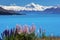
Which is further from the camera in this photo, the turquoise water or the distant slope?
the distant slope

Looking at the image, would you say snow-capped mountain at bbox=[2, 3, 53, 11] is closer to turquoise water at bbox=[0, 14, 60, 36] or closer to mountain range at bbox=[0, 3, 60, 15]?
mountain range at bbox=[0, 3, 60, 15]

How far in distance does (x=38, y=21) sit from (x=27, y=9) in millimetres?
336

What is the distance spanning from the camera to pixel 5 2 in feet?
10.3

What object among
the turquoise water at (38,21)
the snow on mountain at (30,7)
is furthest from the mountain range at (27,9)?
the turquoise water at (38,21)

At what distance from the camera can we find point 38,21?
10.1 ft

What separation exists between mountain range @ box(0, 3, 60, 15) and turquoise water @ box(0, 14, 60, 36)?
10 centimetres

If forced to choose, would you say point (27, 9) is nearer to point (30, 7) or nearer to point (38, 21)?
point (30, 7)

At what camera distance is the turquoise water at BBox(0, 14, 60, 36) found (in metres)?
3.04

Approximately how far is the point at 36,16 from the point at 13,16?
0.44 meters

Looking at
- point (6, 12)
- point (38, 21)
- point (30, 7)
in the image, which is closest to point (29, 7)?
point (30, 7)

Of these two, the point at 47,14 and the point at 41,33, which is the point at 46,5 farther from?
the point at 41,33

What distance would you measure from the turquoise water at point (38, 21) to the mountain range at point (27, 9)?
0.34 ft

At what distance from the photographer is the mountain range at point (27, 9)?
3141 mm

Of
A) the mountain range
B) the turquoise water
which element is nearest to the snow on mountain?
the mountain range
